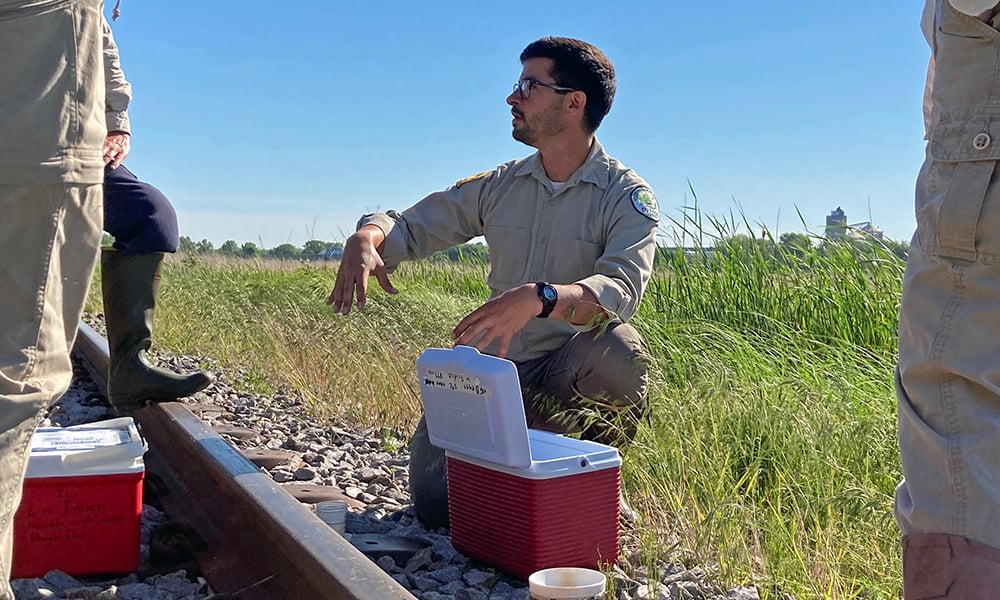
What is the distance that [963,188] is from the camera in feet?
4.90

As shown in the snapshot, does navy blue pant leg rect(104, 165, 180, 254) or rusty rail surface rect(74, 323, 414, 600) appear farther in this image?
navy blue pant leg rect(104, 165, 180, 254)

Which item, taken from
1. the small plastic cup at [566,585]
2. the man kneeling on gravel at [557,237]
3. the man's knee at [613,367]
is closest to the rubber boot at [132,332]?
the man kneeling on gravel at [557,237]

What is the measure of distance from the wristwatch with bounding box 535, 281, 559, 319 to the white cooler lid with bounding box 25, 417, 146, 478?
1197 mm

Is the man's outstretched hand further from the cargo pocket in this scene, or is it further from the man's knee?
the cargo pocket

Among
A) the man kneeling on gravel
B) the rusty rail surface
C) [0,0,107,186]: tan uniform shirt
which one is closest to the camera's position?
[0,0,107,186]: tan uniform shirt

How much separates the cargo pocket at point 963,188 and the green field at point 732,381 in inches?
49.7

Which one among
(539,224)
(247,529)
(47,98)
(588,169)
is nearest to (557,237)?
(539,224)

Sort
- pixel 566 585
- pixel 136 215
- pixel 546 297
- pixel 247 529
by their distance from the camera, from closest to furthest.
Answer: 1. pixel 566 585
2. pixel 247 529
3. pixel 546 297
4. pixel 136 215

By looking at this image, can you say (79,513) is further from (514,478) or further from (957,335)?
(957,335)

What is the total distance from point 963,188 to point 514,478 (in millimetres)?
1620

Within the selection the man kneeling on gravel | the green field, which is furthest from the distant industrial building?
the man kneeling on gravel

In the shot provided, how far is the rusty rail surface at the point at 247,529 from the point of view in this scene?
2207 millimetres

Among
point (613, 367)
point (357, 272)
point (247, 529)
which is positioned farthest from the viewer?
point (613, 367)

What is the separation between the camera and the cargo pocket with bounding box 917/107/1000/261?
1.47m
